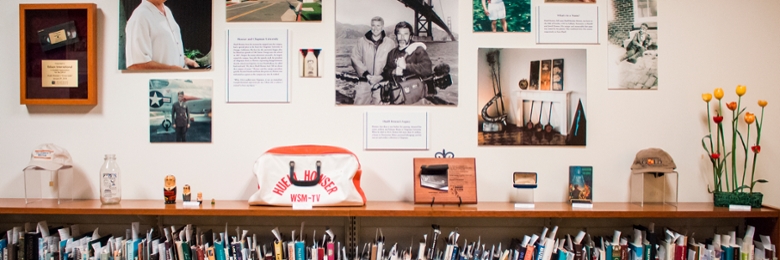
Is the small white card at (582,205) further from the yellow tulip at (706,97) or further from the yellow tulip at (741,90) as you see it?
the yellow tulip at (741,90)

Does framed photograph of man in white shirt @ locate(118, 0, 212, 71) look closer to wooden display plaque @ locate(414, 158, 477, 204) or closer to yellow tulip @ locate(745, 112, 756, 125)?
wooden display plaque @ locate(414, 158, 477, 204)

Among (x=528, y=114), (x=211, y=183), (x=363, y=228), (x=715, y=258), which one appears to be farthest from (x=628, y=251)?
(x=211, y=183)

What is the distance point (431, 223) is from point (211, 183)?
1073 mm

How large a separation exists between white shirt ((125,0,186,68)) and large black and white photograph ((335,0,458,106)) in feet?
2.53

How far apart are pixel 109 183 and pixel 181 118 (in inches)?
16.5

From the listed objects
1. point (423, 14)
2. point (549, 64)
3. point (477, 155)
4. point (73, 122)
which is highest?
point (423, 14)

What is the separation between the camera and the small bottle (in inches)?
83.7

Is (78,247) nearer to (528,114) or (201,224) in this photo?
(201,224)

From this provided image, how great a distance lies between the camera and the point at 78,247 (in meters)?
2.08

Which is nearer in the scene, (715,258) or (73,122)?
(715,258)

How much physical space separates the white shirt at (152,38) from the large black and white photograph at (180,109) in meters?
0.11

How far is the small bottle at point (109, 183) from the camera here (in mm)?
2127

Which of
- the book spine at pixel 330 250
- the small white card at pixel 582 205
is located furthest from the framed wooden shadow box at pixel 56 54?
the small white card at pixel 582 205

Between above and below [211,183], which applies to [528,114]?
above
